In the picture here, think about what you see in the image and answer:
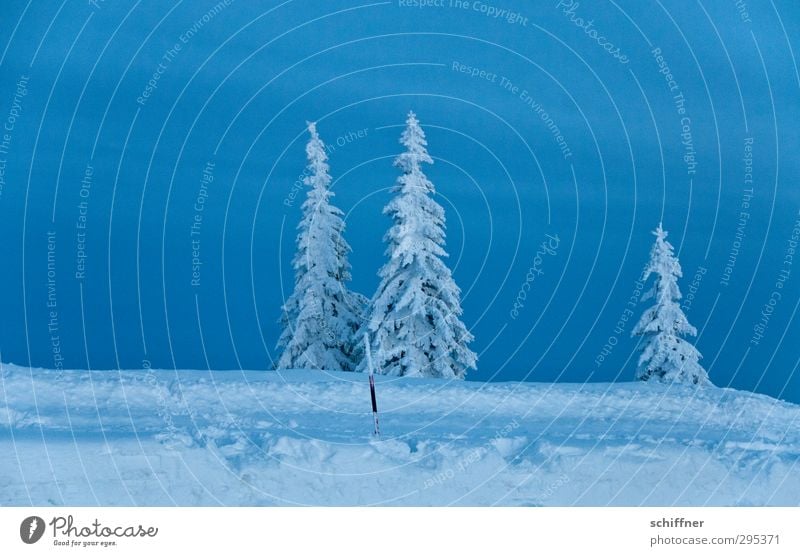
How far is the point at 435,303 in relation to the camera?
26078 millimetres

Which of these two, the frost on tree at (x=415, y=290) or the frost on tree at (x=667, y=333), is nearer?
the frost on tree at (x=415, y=290)

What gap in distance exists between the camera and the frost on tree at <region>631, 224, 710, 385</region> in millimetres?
27625

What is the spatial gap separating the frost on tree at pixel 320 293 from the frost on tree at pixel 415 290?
129 inches

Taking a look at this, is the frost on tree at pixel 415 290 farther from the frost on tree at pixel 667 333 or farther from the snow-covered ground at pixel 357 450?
the snow-covered ground at pixel 357 450

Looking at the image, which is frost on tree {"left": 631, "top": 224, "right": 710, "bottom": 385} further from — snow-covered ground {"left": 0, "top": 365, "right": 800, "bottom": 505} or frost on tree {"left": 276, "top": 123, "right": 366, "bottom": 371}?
snow-covered ground {"left": 0, "top": 365, "right": 800, "bottom": 505}

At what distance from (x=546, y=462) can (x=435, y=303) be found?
53.5ft

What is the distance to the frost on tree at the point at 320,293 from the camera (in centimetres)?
2859

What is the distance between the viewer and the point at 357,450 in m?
9.77

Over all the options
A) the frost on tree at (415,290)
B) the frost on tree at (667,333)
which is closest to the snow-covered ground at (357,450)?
the frost on tree at (415,290)

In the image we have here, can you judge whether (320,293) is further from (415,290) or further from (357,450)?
(357,450)

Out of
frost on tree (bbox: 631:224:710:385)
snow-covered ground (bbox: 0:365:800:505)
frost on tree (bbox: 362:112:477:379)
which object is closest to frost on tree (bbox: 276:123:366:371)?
frost on tree (bbox: 362:112:477:379)
